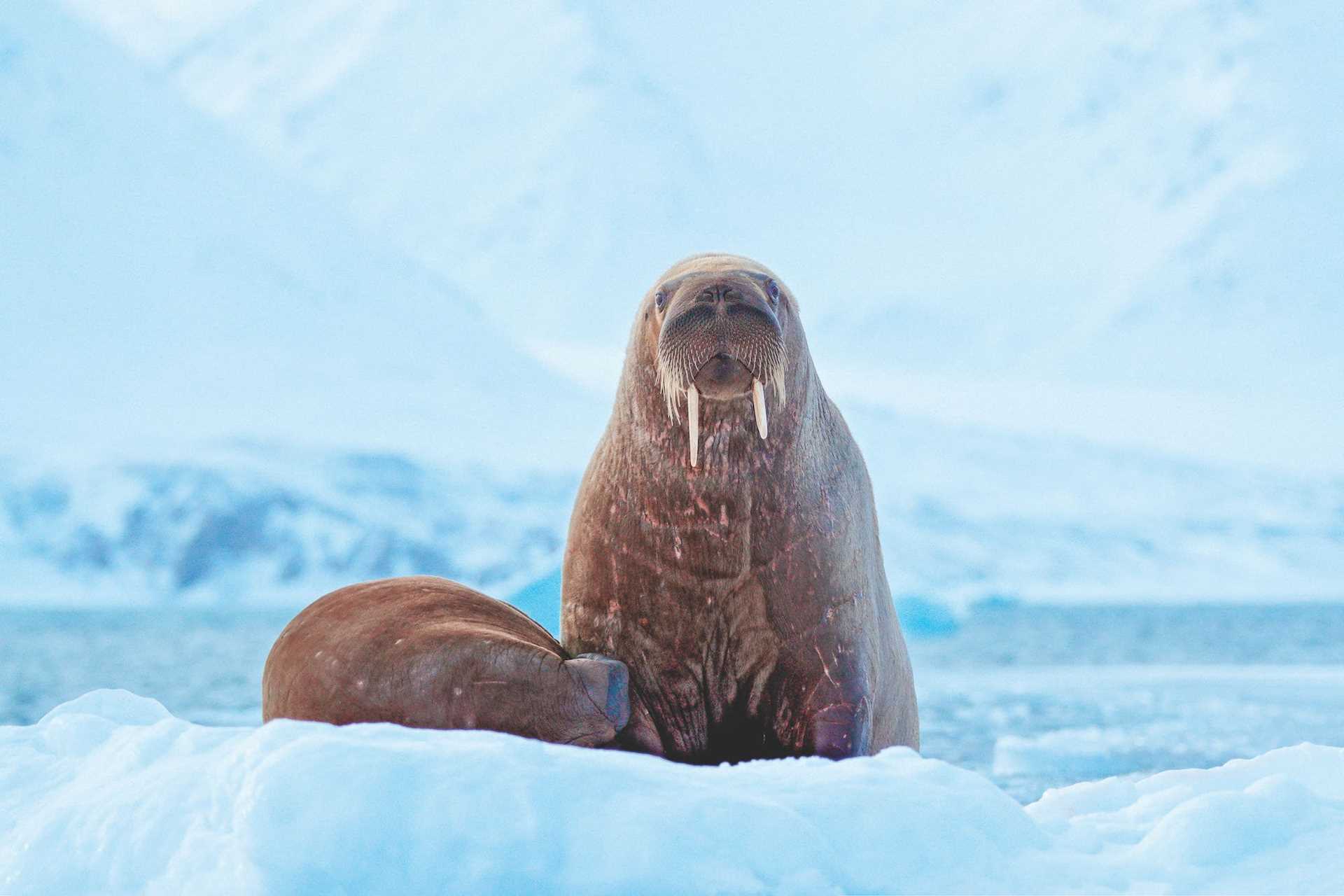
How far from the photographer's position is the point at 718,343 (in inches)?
155

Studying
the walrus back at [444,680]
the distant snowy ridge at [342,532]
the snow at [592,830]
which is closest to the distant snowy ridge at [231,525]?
the distant snowy ridge at [342,532]

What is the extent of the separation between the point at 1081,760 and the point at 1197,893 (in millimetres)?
14850

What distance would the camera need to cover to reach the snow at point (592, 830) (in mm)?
2824

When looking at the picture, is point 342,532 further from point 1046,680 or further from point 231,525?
point 1046,680

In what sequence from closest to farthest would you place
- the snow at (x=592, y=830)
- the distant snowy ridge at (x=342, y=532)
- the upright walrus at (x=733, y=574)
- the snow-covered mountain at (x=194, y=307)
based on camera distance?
1. the snow at (x=592, y=830)
2. the upright walrus at (x=733, y=574)
3. the distant snowy ridge at (x=342, y=532)
4. the snow-covered mountain at (x=194, y=307)

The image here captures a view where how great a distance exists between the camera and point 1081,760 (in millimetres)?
17016

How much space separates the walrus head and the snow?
1.11 m

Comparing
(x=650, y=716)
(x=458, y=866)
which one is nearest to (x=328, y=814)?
(x=458, y=866)

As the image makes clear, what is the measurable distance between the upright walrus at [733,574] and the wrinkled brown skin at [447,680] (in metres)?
0.20

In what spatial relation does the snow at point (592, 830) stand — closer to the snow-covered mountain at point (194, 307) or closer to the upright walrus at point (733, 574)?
the upright walrus at point (733, 574)

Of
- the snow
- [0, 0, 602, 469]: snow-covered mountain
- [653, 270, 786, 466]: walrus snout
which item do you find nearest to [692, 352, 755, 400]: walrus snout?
[653, 270, 786, 466]: walrus snout

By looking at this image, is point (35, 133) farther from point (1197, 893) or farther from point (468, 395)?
point (1197, 893)

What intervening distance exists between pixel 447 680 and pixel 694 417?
0.98 meters

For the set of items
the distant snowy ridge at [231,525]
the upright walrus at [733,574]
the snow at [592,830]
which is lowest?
the snow at [592,830]
